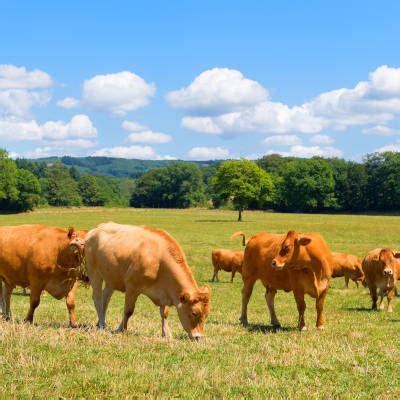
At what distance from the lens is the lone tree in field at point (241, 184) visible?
86.7 metres

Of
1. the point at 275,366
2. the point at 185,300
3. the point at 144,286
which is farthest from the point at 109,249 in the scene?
the point at 275,366

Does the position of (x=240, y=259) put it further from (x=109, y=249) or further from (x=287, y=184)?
(x=287, y=184)

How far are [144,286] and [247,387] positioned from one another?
4.52 meters

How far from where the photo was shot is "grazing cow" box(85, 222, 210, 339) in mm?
10344

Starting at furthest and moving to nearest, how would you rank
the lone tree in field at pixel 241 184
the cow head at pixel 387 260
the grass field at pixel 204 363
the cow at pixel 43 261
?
the lone tree in field at pixel 241 184 < the cow head at pixel 387 260 < the cow at pixel 43 261 < the grass field at pixel 204 363

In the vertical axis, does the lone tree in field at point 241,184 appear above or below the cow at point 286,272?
above

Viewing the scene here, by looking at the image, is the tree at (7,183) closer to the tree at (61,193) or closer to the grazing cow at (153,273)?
the tree at (61,193)

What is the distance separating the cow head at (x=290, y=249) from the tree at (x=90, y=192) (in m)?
165

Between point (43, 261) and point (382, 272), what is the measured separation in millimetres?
11979

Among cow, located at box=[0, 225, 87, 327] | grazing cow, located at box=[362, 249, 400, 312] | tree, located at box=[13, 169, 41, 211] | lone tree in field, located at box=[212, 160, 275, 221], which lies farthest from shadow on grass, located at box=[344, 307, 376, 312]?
tree, located at box=[13, 169, 41, 211]

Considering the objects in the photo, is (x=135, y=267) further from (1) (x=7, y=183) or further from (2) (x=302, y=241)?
(1) (x=7, y=183)

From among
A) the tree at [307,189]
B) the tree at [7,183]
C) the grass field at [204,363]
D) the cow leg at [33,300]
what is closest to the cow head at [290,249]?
the grass field at [204,363]

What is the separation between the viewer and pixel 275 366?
312 inches

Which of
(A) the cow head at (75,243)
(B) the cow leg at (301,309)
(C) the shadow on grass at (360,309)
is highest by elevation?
(A) the cow head at (75,243)
